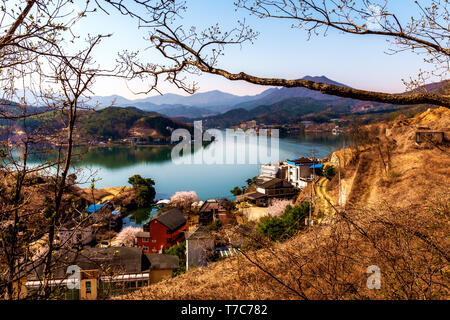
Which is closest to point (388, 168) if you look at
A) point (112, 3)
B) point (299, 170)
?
point (112, 3)

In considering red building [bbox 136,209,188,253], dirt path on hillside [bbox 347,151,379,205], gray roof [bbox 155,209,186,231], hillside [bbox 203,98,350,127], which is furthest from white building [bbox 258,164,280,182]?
hillside [bbox 203,98,350,127]

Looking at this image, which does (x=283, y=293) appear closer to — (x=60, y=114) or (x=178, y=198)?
(x=60, y=114)

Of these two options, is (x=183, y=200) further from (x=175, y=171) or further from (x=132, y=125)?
(x=132, y=125)

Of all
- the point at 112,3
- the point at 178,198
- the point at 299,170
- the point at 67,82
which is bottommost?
the point at 178,198

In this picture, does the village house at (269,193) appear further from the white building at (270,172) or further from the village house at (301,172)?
the white building at (270,172)

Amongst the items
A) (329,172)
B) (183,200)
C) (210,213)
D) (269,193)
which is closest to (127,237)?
(210,213)

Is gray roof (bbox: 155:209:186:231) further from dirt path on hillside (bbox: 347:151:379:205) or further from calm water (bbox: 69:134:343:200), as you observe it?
dirt path on hillside (bbox: 347:151:379:205)

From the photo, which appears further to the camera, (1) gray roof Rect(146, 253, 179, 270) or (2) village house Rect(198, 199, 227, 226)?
(2) village house Rect(198, 199, 227, 226)
